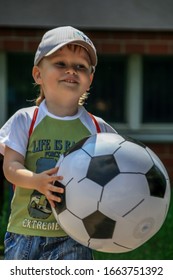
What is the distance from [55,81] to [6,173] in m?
0.48

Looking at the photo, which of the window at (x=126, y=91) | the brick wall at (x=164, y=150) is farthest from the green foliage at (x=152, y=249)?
the window at (x=126, y=91)

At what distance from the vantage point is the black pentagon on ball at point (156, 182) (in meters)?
3.14

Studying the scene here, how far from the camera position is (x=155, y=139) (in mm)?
8734

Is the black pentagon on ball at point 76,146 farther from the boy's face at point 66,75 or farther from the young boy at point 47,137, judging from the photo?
the boy's face at point 66,75

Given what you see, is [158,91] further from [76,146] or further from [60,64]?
[76,146]

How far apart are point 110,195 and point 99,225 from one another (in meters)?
0.15

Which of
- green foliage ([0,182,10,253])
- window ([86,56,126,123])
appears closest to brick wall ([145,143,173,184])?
window ([86,56,126,123])

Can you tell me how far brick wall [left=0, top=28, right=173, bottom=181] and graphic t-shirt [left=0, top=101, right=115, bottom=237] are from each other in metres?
5.17

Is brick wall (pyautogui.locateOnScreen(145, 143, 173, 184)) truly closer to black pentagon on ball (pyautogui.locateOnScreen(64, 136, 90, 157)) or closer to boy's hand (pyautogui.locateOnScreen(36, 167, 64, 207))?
black pentagon on ball (pyautogui.locateOnScreen(64, 136, 90, 157))

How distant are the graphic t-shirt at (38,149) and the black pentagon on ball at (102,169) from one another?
26cm

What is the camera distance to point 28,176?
3191mm

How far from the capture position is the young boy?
3.32 metres

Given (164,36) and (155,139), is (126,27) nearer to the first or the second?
(164,36)
